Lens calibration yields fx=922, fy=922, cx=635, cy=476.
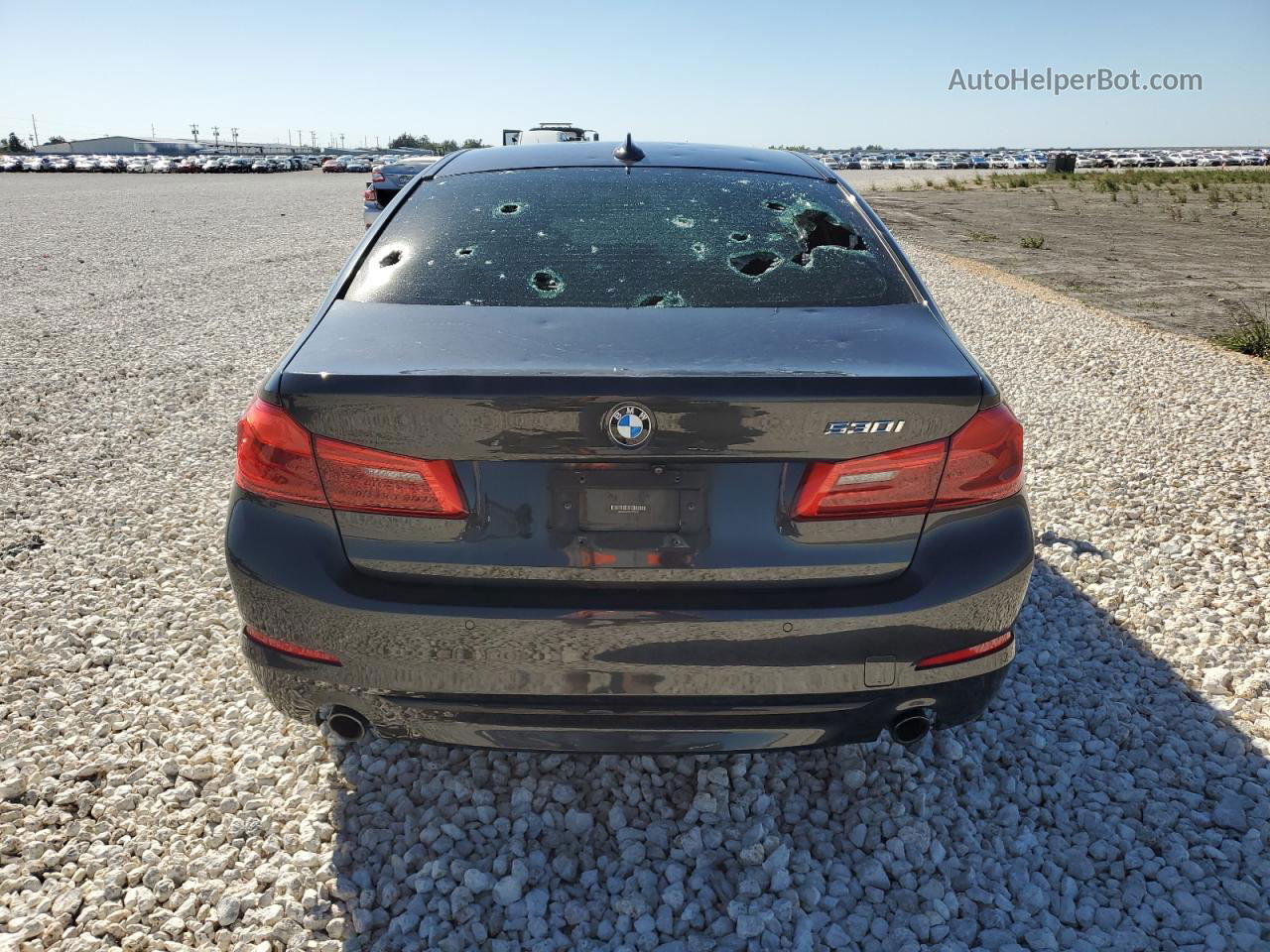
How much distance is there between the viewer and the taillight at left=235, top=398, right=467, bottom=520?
6.31 feet

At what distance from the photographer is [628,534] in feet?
6.37

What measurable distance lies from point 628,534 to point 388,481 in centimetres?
52

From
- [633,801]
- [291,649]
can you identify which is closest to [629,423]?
[291,649]

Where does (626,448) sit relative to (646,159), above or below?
below

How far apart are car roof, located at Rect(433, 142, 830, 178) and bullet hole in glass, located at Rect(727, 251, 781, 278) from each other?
0.68m

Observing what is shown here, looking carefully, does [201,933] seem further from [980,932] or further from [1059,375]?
[1059,375]

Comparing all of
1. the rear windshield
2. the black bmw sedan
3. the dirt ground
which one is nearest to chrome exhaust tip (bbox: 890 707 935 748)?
the black bmw sedan

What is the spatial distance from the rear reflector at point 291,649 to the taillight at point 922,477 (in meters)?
1.09

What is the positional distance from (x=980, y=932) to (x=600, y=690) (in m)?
1.10

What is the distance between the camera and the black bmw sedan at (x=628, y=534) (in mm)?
1893

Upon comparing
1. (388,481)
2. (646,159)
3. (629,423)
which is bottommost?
(388,481)

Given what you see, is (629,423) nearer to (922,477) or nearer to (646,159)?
(922,477)

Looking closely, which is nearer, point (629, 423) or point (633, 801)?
point (629, 423)

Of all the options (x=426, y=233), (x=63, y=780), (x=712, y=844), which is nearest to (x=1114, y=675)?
(x=712, y=844)
